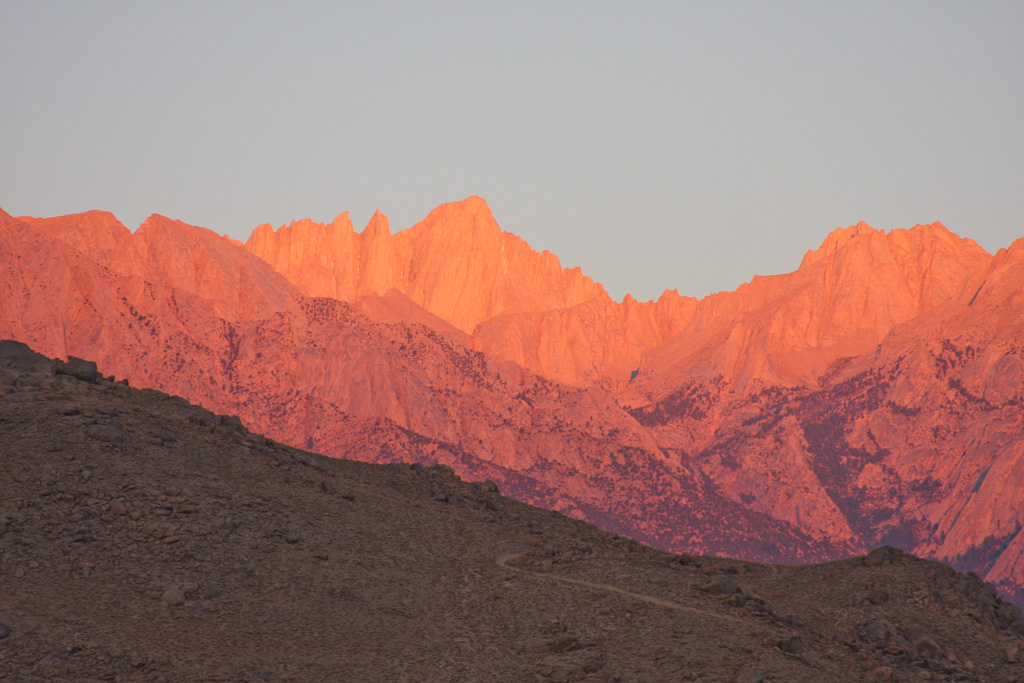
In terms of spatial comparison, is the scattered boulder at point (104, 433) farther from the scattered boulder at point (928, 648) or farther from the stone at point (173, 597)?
the scattered boulder at point (928, 648)

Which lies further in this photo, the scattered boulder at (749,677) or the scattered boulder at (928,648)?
the scattered boulder at (928,648)

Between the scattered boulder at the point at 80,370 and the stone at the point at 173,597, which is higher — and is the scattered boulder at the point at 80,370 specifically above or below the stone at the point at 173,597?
above

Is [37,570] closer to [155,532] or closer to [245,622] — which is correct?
[155,532]

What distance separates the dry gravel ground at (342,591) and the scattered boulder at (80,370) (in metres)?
3.14

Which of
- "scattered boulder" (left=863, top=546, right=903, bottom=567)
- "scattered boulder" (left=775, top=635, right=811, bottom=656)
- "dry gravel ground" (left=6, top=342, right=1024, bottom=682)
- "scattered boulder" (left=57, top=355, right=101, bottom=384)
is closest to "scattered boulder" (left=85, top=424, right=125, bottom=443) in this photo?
"dry gravel ground" (left=6, top=342, right=1024, bottom=682)

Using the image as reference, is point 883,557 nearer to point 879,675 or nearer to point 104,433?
point 879,675

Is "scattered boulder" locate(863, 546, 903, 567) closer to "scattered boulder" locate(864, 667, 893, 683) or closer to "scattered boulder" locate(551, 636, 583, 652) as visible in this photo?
"scattered boulder" locate(864, 667, 893, 683)

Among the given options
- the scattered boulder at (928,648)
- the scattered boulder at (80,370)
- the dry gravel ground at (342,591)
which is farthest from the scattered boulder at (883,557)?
the scattered boulder at (80,370)

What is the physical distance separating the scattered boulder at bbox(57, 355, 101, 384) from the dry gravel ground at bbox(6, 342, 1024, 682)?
3137 millimetres

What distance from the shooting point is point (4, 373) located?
52.1m

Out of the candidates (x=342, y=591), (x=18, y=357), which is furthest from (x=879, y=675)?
(x=18, y=357)

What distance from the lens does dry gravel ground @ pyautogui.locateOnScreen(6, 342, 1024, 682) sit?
33.9 m

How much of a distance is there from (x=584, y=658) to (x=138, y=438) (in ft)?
73.8

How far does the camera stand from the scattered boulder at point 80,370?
55188 millimetres
